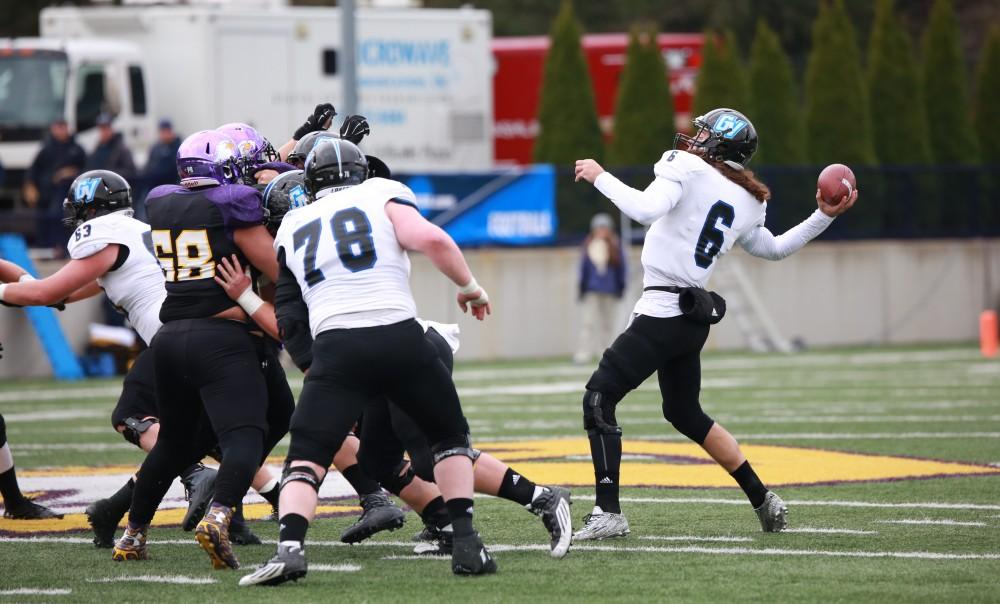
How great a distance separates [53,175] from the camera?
20.0 metres

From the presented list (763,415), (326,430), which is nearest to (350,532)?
(326,430)

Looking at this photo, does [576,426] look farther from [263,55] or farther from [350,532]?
[263,55]

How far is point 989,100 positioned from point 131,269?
22.7m

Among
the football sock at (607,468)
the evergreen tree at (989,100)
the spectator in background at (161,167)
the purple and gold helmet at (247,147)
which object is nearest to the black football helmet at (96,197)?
the purple and gold helmet at (247,147)

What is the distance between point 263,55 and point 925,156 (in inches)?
425

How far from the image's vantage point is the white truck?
22.0 m

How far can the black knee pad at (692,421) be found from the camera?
788 centimetres

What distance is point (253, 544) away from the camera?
7.82 meters

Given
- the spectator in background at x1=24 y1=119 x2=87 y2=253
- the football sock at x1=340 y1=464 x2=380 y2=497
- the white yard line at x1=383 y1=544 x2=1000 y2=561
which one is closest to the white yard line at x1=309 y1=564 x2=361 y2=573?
the white yard line at x1=383 y1=544 x2=1000 y2=561

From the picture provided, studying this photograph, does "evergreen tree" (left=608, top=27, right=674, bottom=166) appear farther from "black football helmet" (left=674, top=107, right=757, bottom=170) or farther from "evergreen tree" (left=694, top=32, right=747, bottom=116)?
"black football helmet" (left=674, top=107, right=757, bottom=170)

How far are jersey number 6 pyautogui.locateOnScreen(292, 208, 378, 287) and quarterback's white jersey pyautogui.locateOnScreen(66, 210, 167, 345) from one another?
155 centimetres

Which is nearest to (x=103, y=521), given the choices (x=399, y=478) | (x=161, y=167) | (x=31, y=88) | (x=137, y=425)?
(x=137, y=425)

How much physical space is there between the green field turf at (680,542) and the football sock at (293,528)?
196 mm

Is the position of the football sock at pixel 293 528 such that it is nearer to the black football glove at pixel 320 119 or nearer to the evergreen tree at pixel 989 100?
the black football glove at pixel 320 119
